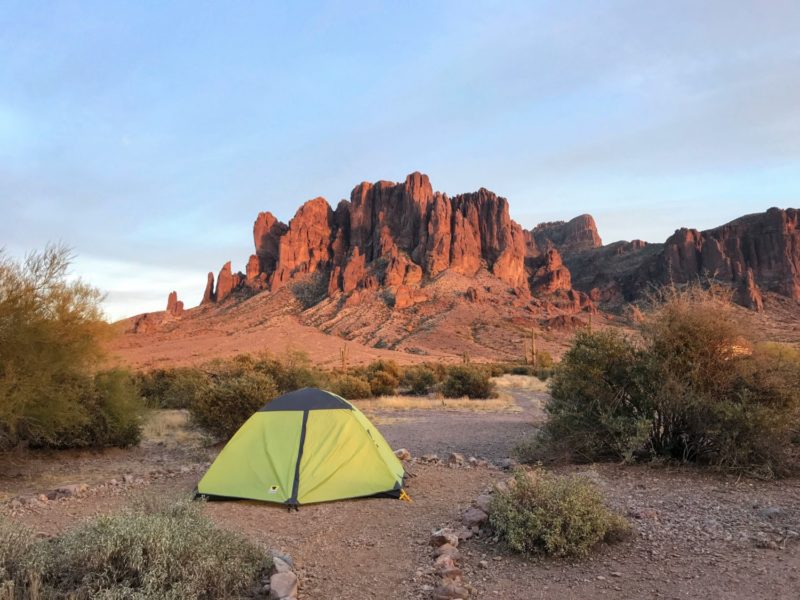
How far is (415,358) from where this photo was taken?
59.6m

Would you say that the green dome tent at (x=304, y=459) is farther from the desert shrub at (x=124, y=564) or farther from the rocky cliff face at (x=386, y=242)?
the rocky cliff face at (x=386, y=242)

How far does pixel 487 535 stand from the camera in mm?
6266

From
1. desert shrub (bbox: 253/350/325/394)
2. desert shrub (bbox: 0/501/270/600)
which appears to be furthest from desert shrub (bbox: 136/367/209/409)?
desert shrub (bbox: 0/501/270/600)

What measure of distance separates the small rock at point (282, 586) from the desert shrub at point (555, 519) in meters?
2.26

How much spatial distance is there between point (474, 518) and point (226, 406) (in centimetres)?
884

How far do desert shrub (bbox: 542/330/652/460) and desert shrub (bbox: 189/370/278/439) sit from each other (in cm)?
750

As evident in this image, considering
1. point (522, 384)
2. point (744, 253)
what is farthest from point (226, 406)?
point (744, 253)

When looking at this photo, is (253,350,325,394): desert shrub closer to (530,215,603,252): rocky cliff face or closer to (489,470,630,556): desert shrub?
(489,470,630,556): desert shrub

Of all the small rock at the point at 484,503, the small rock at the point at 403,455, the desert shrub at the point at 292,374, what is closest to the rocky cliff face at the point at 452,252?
the desert shrub at the point at 292,374

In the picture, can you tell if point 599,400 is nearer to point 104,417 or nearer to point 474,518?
point 474,518

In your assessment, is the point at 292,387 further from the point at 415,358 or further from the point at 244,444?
the point at 415,358

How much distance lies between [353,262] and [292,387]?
82833 mm

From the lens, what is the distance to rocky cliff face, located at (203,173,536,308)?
331ft

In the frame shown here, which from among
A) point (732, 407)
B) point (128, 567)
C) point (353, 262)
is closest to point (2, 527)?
point (128, 567)
